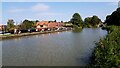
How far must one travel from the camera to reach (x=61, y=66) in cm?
1661

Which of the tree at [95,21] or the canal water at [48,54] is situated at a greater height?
the tree at [95,21]

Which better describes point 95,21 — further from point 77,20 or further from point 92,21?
point 77,20

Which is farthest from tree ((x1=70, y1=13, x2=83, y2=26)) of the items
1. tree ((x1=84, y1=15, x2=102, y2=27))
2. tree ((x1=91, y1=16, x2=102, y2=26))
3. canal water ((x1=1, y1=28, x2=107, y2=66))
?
canal water ((x1=1, y1=28, x2=107, y2=66))

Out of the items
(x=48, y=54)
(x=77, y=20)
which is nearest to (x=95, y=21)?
(x=77, y=20)

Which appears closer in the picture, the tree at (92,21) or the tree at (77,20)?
the tree at (77,20)

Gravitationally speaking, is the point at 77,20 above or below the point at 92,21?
above

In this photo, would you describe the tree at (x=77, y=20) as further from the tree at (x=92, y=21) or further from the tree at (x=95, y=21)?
the tree at (x=95, y=21)

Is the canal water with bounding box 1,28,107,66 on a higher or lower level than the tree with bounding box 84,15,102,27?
lower

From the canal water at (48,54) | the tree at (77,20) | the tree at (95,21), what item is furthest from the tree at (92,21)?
the canal water at (48,54)

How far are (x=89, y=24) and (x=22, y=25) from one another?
2689 inches

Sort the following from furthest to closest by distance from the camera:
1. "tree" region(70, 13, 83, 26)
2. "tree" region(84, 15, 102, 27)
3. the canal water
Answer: "tree" region(84, 15, 102, 27), "tree" region(70, 13, 83, 26), the canal water

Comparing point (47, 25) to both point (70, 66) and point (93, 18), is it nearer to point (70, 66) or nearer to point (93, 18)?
point (93, 18)

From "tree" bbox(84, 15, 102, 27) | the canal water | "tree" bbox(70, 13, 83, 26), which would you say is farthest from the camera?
"tree" bbox(84, 15, 102, 27)

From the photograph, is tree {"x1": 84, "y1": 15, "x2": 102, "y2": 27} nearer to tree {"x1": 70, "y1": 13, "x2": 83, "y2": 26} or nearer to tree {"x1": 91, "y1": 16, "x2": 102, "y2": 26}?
tree {"x1": 91, "y1": 16, "x2": 102, "y2": 26}
